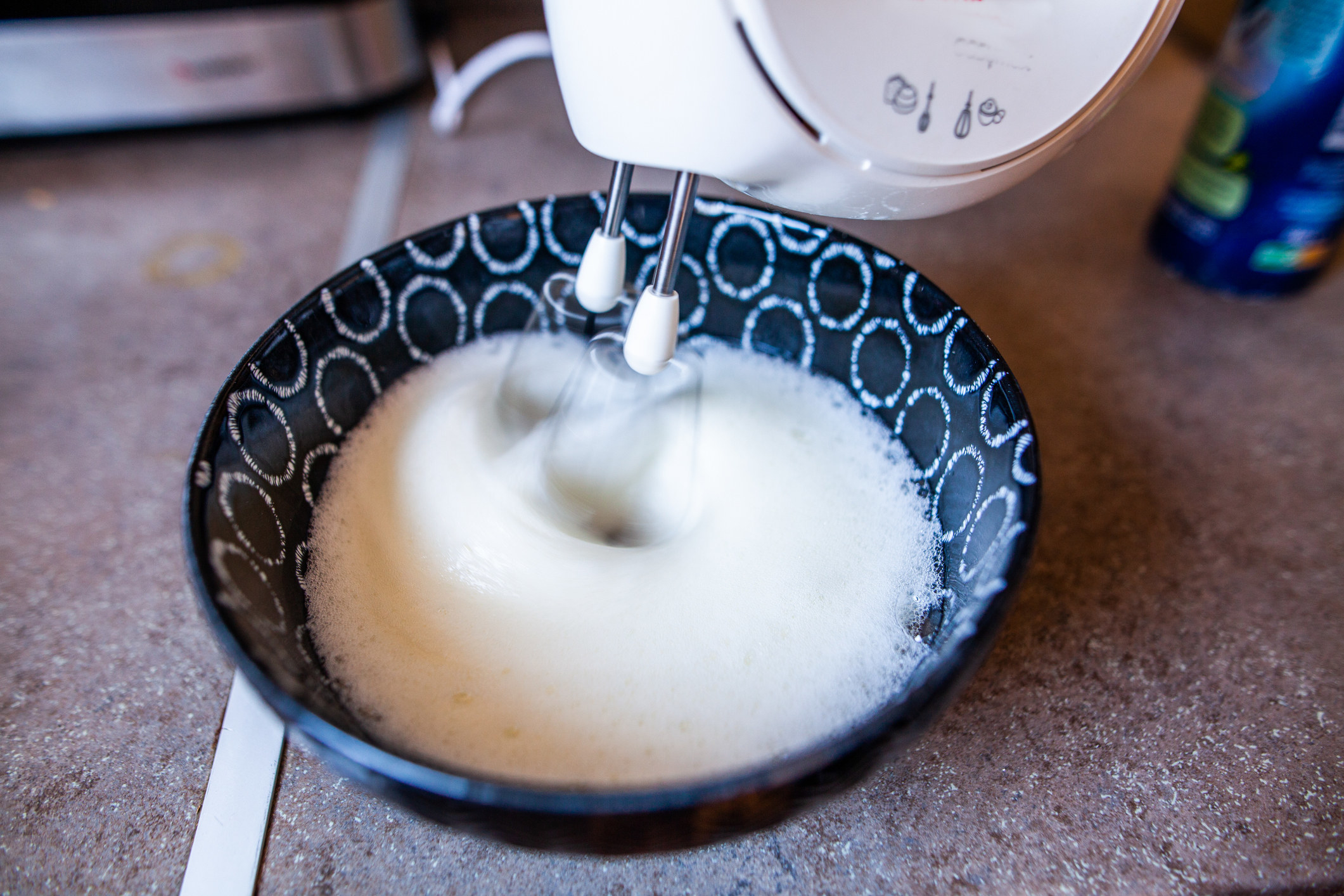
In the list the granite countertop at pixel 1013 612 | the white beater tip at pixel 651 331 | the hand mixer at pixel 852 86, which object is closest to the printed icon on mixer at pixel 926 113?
the hand mixer at pixel 852 86

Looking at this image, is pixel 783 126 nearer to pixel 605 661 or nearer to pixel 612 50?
pixel 612 50

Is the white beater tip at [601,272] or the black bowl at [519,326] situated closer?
the black bowl at [519,326]

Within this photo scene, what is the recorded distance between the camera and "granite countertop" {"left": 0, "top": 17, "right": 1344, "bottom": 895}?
33 cm

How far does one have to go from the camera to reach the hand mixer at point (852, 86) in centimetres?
25

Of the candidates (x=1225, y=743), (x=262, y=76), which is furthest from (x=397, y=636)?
(x=262, y=76)

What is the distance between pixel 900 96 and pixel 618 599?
0.78 feet

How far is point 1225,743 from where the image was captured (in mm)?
370

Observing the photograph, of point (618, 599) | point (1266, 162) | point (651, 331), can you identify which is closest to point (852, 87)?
point (651, 331)

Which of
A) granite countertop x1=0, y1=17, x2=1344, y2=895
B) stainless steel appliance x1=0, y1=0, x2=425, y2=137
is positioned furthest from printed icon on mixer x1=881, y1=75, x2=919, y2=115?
stainless steel appliance x1=0, y1=0, x2=425, y2=137

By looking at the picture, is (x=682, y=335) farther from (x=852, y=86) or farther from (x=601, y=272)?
(x=852, y=86)

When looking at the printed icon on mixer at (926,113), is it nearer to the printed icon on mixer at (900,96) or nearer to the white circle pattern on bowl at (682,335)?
the printed icon on mixer at (900,96)

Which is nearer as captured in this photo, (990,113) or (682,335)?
(990,113)

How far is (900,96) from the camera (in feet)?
0.84

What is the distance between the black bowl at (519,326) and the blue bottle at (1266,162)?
33cm
